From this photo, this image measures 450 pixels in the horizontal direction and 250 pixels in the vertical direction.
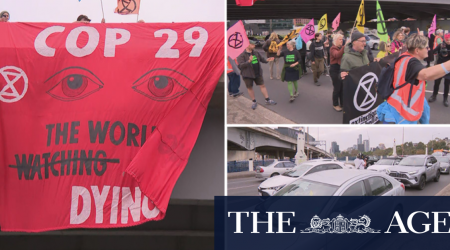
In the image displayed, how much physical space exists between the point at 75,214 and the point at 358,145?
4131mm

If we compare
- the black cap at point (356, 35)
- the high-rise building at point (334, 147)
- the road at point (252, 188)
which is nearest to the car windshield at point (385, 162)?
the road at point (252, 188)

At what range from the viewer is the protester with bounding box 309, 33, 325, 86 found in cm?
733

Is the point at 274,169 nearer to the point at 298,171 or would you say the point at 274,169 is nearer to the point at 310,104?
the point at 298,171

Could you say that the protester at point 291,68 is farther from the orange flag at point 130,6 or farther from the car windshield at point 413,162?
the orange flag at point 130,6

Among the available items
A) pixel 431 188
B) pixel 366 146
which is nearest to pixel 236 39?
pixel 366 146

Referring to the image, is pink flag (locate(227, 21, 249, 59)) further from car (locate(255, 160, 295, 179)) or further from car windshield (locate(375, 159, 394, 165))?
Result: car windshield (locate(375, 159, 394, 165))

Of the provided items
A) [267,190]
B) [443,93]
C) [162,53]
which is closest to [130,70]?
[162,53]

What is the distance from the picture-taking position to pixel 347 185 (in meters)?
4.56

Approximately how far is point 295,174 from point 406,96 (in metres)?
1.64

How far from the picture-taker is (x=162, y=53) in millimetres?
5648

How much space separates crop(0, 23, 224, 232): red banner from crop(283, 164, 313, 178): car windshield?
5.29 feet

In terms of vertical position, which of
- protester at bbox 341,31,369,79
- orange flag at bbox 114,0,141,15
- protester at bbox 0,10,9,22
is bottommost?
protester at bbox 341,31,369,79

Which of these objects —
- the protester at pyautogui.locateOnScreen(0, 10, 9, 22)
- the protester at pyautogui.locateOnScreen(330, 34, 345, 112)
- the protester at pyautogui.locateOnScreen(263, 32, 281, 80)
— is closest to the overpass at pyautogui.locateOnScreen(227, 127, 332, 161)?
Answer: the protester at pyautogui.locateOnScreen(330, 34, 345, 112)

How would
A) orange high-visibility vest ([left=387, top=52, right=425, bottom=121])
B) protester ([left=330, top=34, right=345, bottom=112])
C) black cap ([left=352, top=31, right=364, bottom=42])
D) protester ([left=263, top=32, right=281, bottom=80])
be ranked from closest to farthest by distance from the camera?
orange high-visibility vest ([left=387, top=52, right=425, bottom=121])
protester ([left=330, top=34, right=345, bottom=112])
black cap ([left=352, top=31, right=364, bottom=42])
protester ([left=263, top=32, right=281, bottom=80])
